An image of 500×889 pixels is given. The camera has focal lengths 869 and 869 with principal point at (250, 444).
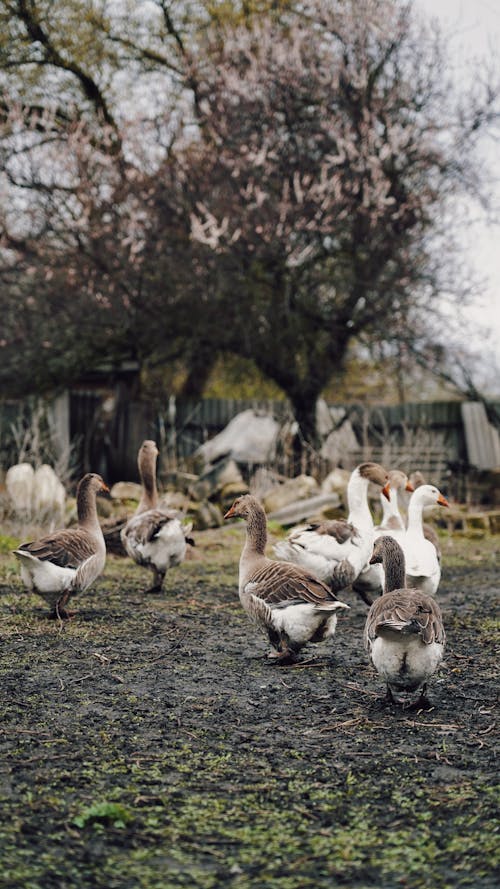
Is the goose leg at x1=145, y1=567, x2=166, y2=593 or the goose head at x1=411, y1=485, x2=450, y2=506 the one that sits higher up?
the goose head at x1=411, y1=485, x2=450, y2=506

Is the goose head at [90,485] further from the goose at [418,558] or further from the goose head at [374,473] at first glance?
the goose at [418,558]

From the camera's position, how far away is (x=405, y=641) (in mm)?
4895

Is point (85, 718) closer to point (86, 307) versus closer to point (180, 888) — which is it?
point (180, 888)

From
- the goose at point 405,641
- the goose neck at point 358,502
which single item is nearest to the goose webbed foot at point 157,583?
the goose neck at point 358,502

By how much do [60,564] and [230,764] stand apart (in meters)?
3.32

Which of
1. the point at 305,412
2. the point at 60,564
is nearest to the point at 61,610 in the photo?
the point at 60,564

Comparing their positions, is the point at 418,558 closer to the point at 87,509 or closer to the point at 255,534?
the point at 255,534

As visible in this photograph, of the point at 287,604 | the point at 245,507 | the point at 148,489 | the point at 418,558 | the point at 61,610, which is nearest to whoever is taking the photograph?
the point at 287,604

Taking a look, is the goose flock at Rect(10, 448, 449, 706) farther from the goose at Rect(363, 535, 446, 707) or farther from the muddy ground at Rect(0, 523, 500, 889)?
the muddy ground at Rect(0, 523, 500, 889)

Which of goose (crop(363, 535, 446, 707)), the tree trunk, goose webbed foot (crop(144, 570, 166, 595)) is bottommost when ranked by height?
goose webbed foot (crop(144, 570, 166, 595))

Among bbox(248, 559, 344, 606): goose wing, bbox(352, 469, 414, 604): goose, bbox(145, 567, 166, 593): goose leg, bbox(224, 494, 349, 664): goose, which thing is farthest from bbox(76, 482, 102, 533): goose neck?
bbox(352, 469, 414, 604): goose

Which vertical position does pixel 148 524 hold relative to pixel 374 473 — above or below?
below

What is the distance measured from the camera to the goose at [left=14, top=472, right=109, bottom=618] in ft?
23.5

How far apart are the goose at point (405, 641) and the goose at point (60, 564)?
2.92 meters
